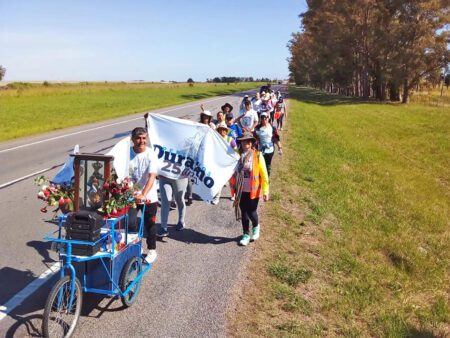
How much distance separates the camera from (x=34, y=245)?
22.0 feet

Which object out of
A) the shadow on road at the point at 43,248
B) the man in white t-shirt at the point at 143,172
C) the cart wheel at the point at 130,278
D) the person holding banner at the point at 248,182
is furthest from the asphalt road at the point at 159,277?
the man in white t-shirt at the point at 143,172

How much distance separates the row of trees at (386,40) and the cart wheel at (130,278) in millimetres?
48285

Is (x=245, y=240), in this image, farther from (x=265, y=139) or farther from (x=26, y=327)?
(x=265, y=139)

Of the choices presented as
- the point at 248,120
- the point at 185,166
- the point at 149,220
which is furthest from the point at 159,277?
the point at 248,120

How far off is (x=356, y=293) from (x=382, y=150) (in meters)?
15.0

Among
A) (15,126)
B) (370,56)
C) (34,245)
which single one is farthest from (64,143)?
(370,56)

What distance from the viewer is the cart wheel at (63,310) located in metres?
4.13

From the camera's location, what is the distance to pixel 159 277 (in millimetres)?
5750

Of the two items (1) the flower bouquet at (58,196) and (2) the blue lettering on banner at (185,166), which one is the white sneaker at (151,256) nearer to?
(2) the blue lettering on banner at (185,166)

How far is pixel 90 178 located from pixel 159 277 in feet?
5.55

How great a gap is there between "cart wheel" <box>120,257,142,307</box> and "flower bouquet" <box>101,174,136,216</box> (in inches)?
24.5

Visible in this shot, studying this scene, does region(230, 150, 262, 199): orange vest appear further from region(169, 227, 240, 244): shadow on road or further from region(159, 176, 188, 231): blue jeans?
region(159, 176, 188, 231): blue jeans

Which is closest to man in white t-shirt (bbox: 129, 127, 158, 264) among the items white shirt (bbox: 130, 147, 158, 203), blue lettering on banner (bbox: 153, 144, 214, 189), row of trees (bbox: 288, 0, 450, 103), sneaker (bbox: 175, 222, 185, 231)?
white shirt (bbox: 130, 147, 158, 203)

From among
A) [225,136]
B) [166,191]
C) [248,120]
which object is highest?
[248,120]
